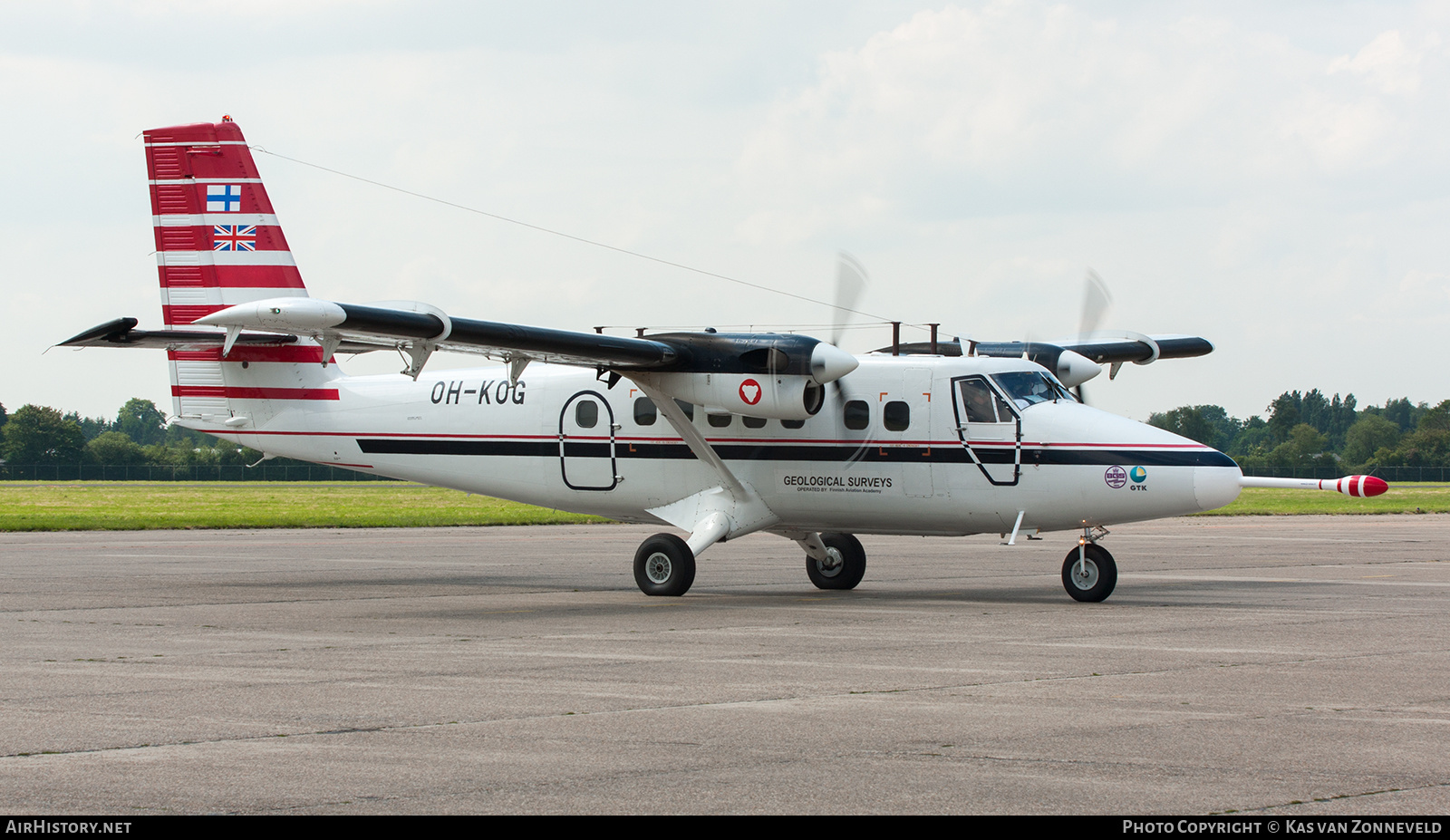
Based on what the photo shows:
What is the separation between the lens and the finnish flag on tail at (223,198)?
21.4m

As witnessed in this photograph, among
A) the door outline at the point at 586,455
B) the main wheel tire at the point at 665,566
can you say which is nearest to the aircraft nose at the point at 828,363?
the main wheel tire at the point at 665,566

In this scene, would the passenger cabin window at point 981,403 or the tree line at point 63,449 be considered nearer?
the passenger cabin window at point 981,403

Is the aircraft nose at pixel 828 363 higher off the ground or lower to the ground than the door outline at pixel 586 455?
higher

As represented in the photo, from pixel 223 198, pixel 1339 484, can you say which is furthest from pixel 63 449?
pixel 1339 484

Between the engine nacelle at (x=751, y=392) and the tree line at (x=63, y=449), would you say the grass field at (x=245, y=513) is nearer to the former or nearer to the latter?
the engine nacelle at (x=751, y=392)

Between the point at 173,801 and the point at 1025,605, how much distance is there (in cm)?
1237

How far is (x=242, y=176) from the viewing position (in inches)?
846

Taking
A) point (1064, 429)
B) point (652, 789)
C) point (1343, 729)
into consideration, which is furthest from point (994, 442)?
point (652, 789)

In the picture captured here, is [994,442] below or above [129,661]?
above

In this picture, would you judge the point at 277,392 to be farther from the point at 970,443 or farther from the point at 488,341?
the point at 970,443

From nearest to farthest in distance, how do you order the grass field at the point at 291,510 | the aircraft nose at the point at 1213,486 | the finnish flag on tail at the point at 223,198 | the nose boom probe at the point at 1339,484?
the nose boom probe at the point at 1339,484 → the aircraft nose at the point at 1213,486 → the finnish flag on tail at the point at 223,198 → the grass field at the point at 291,510

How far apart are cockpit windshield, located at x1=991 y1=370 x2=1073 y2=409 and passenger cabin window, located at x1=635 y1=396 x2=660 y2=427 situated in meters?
4.75

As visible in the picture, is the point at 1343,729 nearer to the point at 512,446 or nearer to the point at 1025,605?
the point at 1025,605
